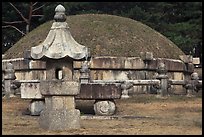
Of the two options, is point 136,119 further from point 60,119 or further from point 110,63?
point 110,63

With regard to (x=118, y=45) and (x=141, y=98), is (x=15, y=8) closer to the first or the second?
(x=118, y=45)

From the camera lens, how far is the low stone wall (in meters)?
20.1

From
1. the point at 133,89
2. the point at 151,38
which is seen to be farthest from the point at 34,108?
the point at 151,38

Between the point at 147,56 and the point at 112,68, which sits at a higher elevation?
the point at 147,56

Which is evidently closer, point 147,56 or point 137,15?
point 147,56

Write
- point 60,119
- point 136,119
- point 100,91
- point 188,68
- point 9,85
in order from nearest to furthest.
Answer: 1. point 60,119
2. point 136,119
3. point 100,91
4. point 9,85
5. point 188,68

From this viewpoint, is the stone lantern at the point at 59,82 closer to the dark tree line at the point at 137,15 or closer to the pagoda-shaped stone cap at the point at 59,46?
the pagoda-shaped stone cap at the point at 59,46

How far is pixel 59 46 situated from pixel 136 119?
3730 mm

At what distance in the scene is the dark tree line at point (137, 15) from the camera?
96.2 feet

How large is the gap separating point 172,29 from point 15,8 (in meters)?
10.4

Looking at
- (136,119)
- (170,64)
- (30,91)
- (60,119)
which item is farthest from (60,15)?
(170,64)

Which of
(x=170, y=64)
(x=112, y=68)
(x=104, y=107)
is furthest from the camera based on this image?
(x=170, y=64)

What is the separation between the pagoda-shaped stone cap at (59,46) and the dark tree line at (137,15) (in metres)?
19.2

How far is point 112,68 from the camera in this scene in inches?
792
